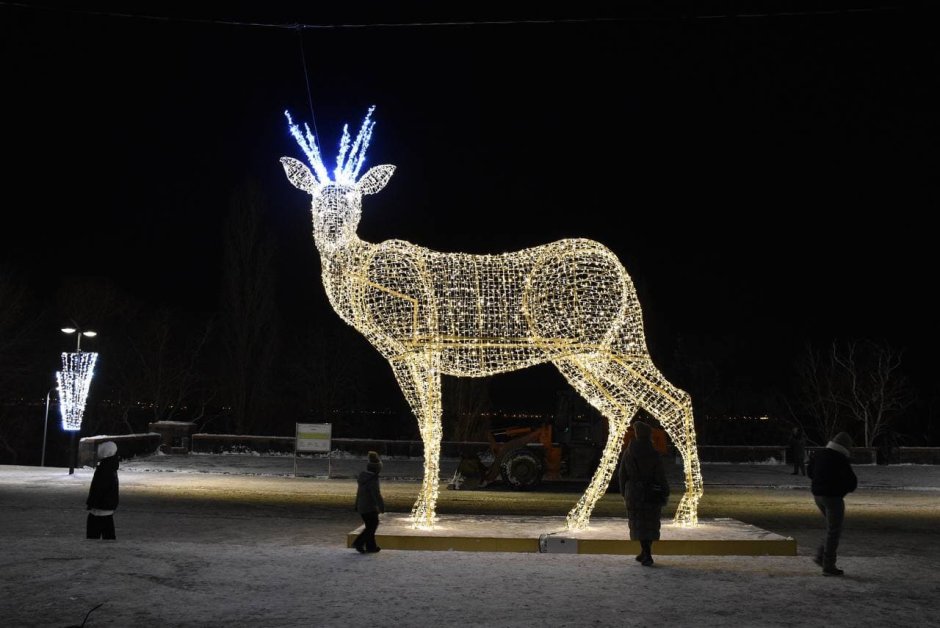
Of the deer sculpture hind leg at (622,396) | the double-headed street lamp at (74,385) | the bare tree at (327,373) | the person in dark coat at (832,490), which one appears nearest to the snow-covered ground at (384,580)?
the person in dark coat at (832,490)

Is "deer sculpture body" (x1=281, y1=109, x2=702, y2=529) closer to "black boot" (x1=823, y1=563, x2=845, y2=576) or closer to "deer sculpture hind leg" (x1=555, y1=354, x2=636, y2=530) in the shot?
"deer sculpture hind leg" (x1=555, y1=354, x2=636, y2=530)

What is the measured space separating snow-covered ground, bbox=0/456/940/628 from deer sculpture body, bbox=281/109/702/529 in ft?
4.96

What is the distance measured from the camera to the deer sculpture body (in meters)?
8.96

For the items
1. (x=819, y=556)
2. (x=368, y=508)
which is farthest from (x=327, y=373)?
(x=819, y=556)

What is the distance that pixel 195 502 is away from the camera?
13531mm

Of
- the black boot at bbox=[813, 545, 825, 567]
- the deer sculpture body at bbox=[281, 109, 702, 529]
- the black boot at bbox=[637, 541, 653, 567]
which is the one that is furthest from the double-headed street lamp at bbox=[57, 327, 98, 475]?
the black boot at bbox=[813, 545, 825, 567]

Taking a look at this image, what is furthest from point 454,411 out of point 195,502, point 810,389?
point 195,502

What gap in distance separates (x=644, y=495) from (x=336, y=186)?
15.1 feet

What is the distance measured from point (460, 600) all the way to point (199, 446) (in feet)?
68.6

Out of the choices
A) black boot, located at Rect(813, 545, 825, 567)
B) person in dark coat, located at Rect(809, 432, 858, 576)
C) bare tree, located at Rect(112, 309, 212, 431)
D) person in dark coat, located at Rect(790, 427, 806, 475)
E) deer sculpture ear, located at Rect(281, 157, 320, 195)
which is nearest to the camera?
person in dark coat, located at Rect(809, 432, 858, 576)

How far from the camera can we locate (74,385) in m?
19.6

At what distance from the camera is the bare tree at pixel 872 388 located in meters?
29.5

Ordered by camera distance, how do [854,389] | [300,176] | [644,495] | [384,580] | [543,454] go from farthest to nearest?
[854,389] < [543,454] < [300,176] < [644,495] < [384,580]

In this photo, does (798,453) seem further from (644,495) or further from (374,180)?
(374,180)
